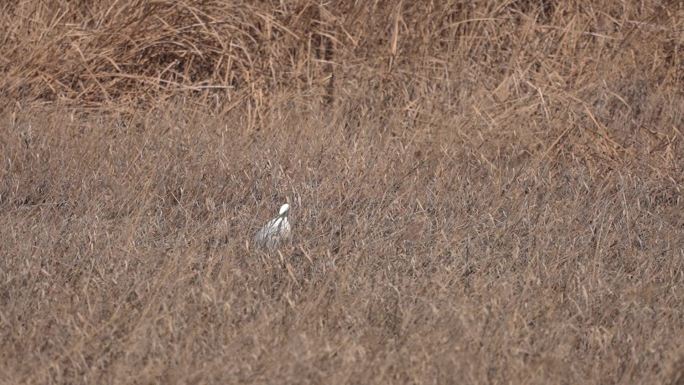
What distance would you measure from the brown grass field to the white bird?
7 centimetres

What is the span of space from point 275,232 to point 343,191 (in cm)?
55

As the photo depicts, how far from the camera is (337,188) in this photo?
3.88 meters

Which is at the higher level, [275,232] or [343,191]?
[275,232]

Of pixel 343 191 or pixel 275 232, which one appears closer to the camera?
pixel 275 232

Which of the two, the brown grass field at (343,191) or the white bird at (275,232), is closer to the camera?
the brown grass field at (343,191)

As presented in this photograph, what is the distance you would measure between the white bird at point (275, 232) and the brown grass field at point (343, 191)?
0.07 m

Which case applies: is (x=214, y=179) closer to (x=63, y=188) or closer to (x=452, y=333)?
(x=63, y=188)

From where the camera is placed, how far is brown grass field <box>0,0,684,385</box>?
2.68 metres

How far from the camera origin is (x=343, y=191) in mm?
3891

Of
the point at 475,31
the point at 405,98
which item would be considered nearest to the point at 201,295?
the point at 405,98

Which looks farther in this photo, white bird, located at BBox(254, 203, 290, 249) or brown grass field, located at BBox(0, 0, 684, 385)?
white bird, located at BBox(254, 203, 290, 249)

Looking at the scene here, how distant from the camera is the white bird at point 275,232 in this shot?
336cm

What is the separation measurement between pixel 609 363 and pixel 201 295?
0.96 metres

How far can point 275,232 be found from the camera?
133 inches
